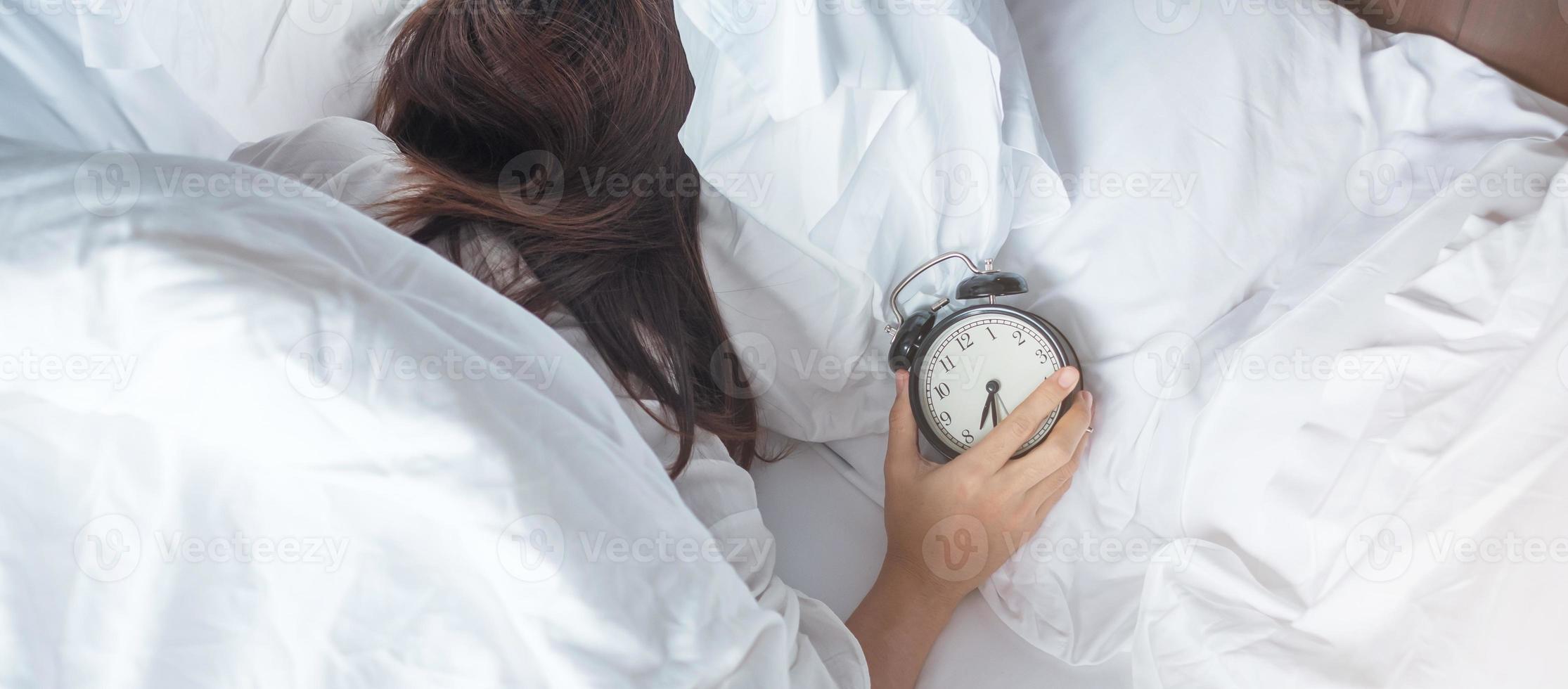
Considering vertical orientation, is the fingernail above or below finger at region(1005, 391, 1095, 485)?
above

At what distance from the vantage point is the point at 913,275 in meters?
0.79

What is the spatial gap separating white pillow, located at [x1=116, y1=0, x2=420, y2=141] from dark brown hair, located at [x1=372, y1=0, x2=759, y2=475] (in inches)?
6.4

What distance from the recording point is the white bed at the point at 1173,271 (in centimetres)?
64

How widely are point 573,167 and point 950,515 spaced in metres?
0.44

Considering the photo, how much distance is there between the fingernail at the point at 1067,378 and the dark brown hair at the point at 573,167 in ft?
0.94

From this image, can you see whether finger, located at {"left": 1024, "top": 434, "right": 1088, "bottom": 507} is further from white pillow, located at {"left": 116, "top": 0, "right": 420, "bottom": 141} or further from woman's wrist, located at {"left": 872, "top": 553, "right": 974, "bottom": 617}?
white pillow, located at {"left": 116, "top": 0, "right": 420, "bottom": 141}

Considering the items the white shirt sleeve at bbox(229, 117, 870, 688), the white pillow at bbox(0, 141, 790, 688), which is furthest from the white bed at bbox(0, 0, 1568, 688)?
the white pillow at bbox(0, 141, 790, 688)

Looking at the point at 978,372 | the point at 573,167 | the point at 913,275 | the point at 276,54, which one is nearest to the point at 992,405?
the point at 978,372

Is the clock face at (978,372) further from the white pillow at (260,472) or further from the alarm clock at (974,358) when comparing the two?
the white pillow at (260,472)

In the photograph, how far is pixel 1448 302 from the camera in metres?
0.68

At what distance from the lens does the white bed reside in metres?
0.64

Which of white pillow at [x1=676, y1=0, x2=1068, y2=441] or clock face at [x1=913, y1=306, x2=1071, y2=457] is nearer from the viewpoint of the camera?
white pillow at [x1=676, y1=0, x2=1068, y2=441]

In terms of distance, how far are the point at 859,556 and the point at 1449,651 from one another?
474 millimetres

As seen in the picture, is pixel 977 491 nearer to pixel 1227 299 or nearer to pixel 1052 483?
pixel 1052 483
